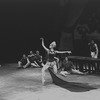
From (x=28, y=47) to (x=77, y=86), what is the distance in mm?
9326

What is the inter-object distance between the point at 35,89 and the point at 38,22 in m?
9.12

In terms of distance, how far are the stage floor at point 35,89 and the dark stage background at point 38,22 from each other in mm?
4882

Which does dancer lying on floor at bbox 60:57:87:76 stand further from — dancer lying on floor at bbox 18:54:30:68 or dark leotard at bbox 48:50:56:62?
dancer lying on floor at bbox 18:54:30:68

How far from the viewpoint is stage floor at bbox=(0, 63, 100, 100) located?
884 centimetres

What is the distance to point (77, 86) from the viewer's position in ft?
32.4

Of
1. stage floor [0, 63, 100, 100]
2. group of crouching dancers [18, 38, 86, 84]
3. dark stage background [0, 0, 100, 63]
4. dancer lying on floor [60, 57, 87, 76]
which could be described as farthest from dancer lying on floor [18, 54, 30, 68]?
dancer lying on floor [60, 57, 87, 76]

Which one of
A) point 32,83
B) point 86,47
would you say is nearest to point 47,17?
point 86,47

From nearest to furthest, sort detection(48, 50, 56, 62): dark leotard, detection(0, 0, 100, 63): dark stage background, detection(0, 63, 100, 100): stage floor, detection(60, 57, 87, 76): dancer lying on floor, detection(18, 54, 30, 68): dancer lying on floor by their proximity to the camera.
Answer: detection(0, 63, 100, 100): stage floor → detection(48, 50, 56, 62): dark leotard → detection(60, 57, 87, 76): dancer lying on floor → detection(18, 54, 30, 68): dancer lying on floor → detection(0, 0, 100, 63): dark stage background

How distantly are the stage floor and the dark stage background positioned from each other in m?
4.88

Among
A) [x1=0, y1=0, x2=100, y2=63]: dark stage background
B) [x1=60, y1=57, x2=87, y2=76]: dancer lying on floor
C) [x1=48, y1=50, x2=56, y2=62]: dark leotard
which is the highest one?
[x1=0, y1=0, x2=100, y2=63]: dark stage background

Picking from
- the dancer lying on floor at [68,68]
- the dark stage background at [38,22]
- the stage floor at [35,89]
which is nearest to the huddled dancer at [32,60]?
the stage floor at [35,89]

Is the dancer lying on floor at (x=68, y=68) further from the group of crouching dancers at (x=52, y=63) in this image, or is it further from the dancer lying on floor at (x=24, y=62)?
the dancer lying on floor at (x=24, y=62)

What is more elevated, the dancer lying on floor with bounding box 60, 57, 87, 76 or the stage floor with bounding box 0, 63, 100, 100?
the dancer lying on floor with bounding box 60, 57, 87, 76

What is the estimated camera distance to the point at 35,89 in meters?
10.1
